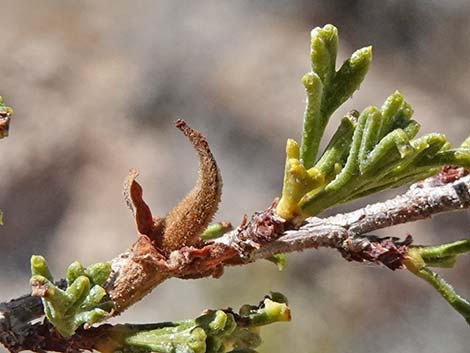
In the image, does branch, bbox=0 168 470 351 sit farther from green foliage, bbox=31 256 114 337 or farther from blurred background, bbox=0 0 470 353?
blurred background, bbox=0 0 470 353

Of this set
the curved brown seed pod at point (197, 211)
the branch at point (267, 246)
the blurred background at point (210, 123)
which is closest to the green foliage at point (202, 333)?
the branch at point (267, 246)

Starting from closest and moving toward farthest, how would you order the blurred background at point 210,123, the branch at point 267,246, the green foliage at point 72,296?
1. the green foliage at point 72,296
2. the branch at point 267,246
3. the blurred background at point 210,123

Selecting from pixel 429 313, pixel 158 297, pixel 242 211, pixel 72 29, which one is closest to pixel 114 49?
pixel 72 29

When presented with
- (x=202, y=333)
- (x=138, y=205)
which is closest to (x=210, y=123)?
(x=138, y=205)

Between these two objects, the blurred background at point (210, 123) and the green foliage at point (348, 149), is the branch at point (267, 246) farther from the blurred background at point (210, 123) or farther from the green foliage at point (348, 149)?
the blurred background at point (210, 123)

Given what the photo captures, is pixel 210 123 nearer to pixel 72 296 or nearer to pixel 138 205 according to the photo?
pixel 138 205

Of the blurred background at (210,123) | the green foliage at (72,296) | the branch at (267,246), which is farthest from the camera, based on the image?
the blurred background at (210,123)

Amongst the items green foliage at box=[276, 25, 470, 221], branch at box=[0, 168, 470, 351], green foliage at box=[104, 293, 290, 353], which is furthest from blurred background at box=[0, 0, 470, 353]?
green foliage at box=[276, 25, 470, 221]
